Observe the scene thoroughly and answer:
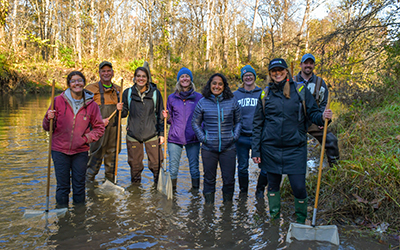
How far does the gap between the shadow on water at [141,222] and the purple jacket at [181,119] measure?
995mm

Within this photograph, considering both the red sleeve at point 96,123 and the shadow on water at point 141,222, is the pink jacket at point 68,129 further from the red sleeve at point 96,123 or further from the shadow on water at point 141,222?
the shadow on water at point 141,222

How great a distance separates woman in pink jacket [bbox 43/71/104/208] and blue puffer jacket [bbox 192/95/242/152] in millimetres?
1515

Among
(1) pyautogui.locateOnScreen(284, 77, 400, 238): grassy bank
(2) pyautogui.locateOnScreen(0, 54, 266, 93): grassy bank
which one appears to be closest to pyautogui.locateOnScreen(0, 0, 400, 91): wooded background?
(2) pyautogui.locateOnScreen(0, 54, 266, 93): grassy bank

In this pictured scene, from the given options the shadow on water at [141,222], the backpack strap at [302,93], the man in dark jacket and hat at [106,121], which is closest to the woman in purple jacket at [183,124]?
the shadow on water at [141,222]

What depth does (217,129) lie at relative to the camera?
4.77 metres

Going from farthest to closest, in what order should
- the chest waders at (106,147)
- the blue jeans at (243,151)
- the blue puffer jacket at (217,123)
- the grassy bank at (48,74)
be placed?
the grassy bank at (48,74), the chest waders at (106,147), the blue jeans at (243,151), the blue puffer jacket at (217,123)

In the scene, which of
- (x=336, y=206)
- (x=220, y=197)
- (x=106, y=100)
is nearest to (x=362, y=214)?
(x=336, y=206)

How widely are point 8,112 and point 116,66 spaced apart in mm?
12863

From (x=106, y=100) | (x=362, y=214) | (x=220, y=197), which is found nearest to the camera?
(x=362, y=214)

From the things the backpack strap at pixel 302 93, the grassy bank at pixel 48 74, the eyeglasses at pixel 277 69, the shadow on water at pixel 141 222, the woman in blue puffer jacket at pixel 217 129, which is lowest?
the shadow on water at pixel 141 222

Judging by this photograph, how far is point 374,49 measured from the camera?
25.8 feet

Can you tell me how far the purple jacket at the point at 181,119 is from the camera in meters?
5.48

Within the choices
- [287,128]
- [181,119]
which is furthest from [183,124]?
[287,128]

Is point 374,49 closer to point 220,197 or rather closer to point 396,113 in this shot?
point 396,113
